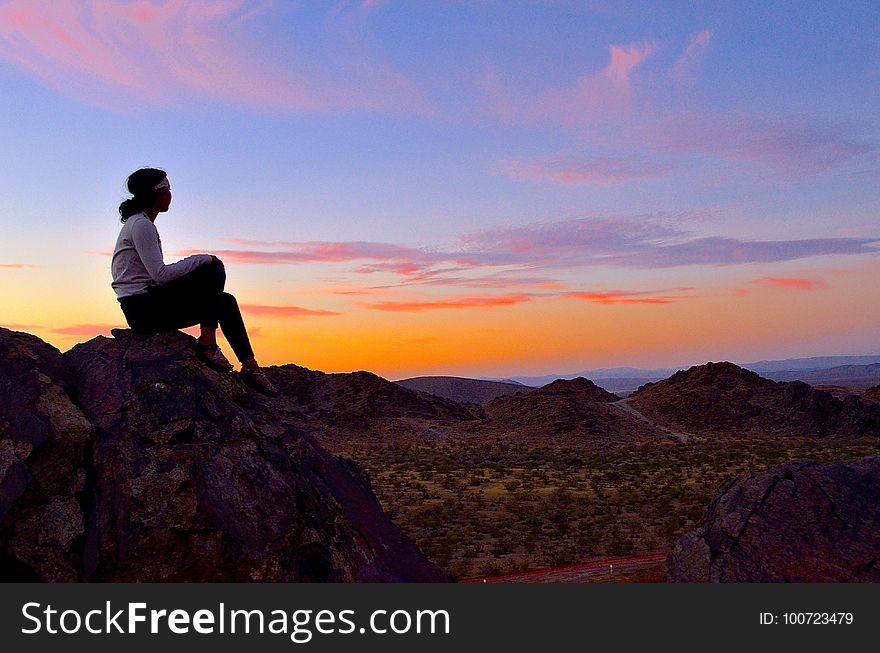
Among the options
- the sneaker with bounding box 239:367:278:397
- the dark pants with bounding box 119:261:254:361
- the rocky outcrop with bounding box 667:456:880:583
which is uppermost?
the dark pants with bounding box 119:261:254:361

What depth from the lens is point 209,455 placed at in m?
6.82

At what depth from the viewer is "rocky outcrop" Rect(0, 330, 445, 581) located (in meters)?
6.29

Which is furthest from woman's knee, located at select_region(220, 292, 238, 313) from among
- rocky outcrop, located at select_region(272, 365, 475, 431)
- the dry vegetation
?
rocky outcrop, located at select_region(272, 365, 475, 431)

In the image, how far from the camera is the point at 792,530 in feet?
36.8

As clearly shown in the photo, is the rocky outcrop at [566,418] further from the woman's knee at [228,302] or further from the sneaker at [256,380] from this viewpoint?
the woman's knee at [228,302]

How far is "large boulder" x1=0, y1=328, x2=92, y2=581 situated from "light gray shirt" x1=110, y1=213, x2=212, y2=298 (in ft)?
4.13

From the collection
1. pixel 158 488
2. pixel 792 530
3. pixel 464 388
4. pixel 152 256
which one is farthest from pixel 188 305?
pixel 464 388

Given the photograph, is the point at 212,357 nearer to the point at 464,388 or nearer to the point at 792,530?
the point at 792,530

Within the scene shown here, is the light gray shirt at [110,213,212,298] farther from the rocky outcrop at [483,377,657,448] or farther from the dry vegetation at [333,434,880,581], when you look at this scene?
the rocky outcrop at [483,377,657,448]

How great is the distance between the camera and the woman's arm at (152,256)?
742 centimetres

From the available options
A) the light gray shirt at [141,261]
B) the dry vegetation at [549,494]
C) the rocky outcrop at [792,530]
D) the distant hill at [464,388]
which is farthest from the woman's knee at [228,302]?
the distant hill at [464,388]

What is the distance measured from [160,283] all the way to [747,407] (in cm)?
6620

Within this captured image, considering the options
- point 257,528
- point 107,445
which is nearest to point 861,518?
point 257,528

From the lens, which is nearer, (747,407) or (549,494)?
(549,494)
